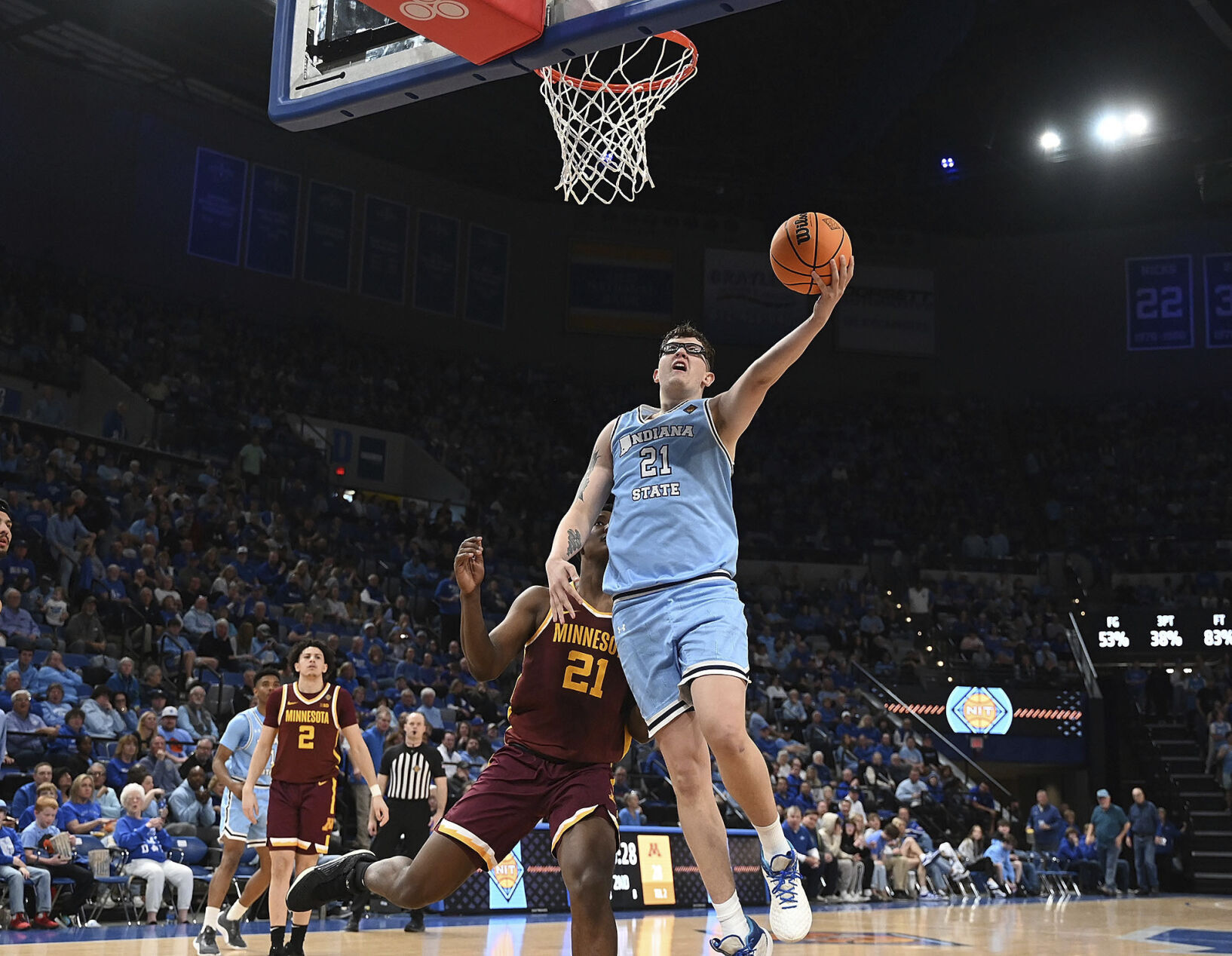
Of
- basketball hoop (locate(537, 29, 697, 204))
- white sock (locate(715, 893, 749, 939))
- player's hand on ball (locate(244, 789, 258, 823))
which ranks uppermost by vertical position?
basketball hoop (locate(537, 29, 697, 204))

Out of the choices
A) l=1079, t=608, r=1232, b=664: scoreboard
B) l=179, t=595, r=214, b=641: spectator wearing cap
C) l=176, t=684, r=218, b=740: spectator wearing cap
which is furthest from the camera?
l=1079, t=608, r=1232, b=664: scoreboard

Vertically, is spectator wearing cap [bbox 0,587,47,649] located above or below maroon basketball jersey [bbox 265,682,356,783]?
above

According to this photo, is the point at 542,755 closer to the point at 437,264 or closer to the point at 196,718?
the point at 196,718

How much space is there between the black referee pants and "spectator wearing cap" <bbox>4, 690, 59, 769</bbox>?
11.1ft

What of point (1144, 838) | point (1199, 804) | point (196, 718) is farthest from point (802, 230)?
point (1199, 804)

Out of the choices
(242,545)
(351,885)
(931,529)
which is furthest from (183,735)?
(931,529)

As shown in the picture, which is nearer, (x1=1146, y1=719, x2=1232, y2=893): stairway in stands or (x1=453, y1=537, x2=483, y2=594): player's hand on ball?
(x1=453, y1=537, x2=483, y2=594): player's hand on ball

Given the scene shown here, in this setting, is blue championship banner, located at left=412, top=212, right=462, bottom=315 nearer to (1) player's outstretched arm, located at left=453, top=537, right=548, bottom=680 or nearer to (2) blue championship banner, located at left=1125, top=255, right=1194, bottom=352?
(2) blue championship banner, located at left=1125, top=255, right=1194, bottom=352

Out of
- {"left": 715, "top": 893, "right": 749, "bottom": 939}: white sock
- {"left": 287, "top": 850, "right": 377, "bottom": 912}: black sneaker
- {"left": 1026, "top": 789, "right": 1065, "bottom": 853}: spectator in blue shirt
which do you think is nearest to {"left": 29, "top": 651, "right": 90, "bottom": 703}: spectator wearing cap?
{"left": 287, "top": 850, "right": 377, "bottom": 912}: black sneaker

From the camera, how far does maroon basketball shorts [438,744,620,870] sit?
15.6 ft

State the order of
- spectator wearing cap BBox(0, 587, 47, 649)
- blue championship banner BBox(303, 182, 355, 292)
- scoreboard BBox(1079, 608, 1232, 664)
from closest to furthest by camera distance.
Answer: spectator wearing cap BBox(0, 587, 47, 649), scoreboard BBox(1079, 608, 1232, 664), blue championship banner BBox(303, 182, 355, 292)

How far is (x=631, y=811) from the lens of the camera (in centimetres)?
1499

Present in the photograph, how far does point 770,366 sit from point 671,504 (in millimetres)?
657

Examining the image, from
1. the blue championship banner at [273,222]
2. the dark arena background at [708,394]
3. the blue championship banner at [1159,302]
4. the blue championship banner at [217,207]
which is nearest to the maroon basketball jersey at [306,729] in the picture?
the dark arena background at [708,394]
